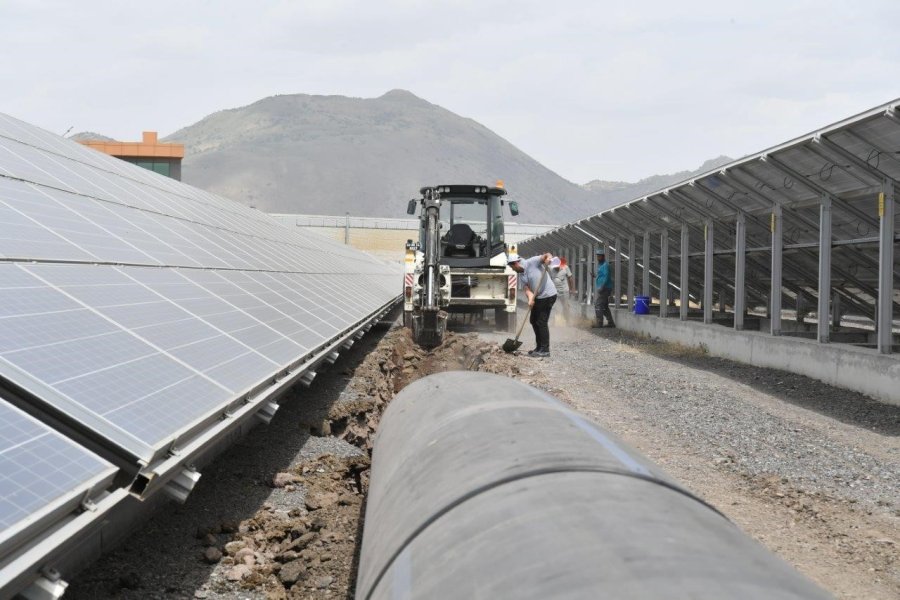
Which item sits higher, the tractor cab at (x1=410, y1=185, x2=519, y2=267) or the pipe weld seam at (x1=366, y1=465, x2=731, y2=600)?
the tractor cab at (x1=410, y1=185, x2=519, y2=267)

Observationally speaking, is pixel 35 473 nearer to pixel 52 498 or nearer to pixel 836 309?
pixel 52 498

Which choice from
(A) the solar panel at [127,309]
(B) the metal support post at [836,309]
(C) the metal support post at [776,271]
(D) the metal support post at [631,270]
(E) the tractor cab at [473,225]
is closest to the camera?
(A) the solar panel at [127,309]

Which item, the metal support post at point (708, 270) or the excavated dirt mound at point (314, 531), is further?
the metal support post at point (708, 270)

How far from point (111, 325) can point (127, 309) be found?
526 mm

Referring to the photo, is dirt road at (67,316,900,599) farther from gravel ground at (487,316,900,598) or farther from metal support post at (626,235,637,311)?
metal support post at (626,235,637,311)

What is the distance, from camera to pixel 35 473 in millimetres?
2988

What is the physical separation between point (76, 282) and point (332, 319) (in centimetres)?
539

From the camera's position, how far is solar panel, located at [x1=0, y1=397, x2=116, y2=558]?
2.73m

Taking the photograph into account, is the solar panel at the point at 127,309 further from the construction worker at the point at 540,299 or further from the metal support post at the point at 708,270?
the metal support post at the point at 708,270

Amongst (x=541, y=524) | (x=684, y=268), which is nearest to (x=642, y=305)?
(x=684, y=268)

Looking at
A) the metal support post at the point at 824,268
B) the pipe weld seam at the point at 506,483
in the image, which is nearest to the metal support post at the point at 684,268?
the metal support post at the point at 824,268

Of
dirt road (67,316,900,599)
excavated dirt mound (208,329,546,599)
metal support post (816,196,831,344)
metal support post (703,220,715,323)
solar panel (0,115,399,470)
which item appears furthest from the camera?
metal support post (703,220,715,323)

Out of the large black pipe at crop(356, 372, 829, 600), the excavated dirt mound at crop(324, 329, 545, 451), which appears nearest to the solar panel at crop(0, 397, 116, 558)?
the large black pipe at crop(356, 372, 829, 600)

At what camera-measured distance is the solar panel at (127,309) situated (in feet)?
12.7
